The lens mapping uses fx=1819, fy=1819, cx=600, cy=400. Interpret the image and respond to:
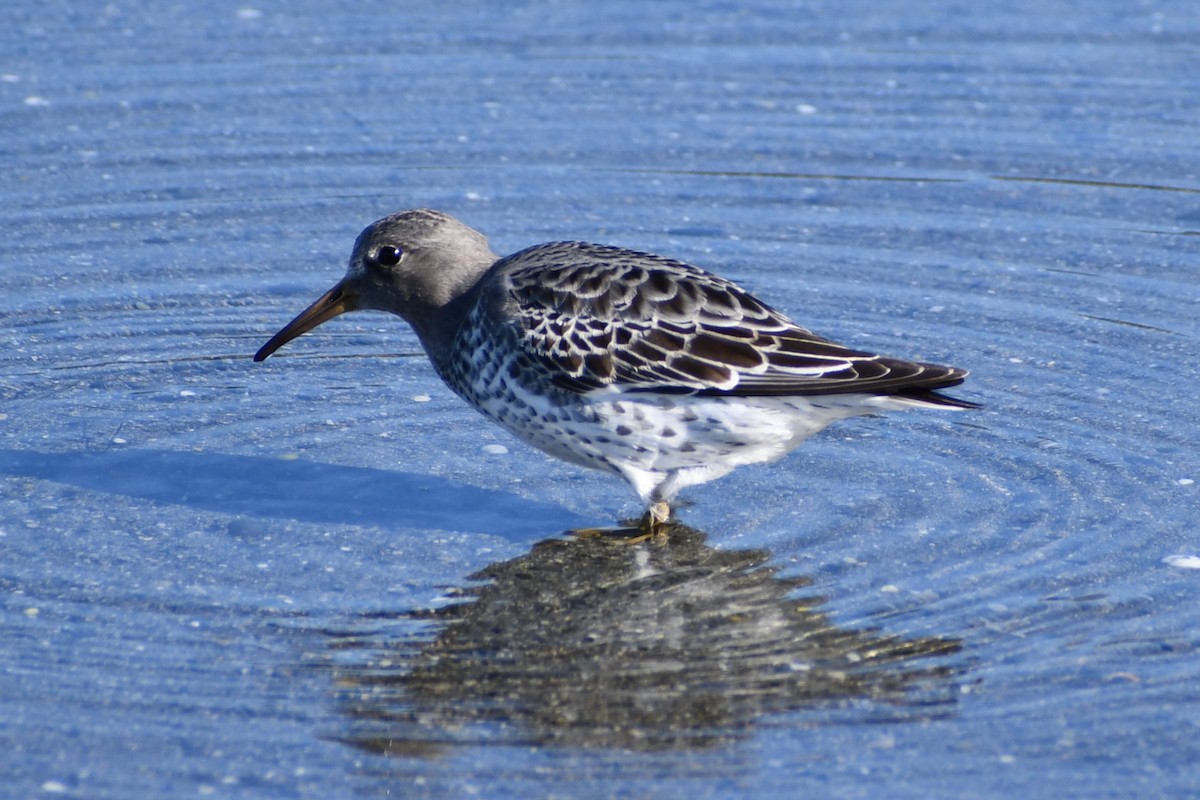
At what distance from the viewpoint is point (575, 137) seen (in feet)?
43.3

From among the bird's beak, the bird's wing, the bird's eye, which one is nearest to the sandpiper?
the bird's wing

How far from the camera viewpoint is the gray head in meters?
8.98

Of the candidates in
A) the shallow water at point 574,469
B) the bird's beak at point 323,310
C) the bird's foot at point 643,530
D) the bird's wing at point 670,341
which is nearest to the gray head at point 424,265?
the bird's beak at point 323,310

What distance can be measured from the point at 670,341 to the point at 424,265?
4.80 ft

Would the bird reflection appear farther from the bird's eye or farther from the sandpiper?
the bird's eye

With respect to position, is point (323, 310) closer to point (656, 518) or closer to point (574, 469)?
point (574, 469)

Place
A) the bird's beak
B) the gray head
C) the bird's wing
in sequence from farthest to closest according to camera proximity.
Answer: the bird's beak, the gray head, the bird's wing

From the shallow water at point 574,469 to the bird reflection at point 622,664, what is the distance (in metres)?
0.02

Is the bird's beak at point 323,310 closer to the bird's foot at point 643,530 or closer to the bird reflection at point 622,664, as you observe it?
the bird's foot at point 643,530

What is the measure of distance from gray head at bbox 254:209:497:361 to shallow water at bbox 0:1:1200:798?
0.73 meters

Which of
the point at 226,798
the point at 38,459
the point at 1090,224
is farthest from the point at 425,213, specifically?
the point at 1090,224

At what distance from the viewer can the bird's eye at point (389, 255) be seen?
9008 millimetres

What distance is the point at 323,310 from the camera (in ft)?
30.8

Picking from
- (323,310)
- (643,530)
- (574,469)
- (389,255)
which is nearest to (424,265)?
(389,255)
